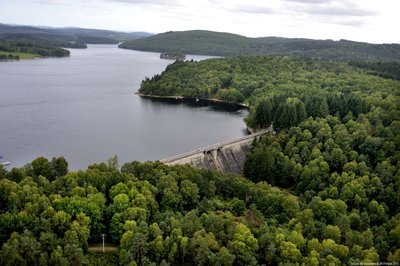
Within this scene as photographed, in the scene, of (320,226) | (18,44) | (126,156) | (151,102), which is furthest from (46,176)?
(18,44)

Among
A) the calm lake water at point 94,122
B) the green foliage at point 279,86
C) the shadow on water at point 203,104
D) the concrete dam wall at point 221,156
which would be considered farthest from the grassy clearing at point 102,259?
the shadow on water at point 203,104

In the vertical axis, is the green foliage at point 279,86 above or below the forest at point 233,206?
above

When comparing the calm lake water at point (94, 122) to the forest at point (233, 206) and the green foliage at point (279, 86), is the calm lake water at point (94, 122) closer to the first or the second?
the green foliage at point (279, 86)

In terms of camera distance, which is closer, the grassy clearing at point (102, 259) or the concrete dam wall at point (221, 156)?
the grassy clearing at point (102, 259)

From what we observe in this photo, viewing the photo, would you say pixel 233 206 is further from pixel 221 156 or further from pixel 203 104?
pixel 203 104

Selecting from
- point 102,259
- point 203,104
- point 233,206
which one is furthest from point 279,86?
point 102,259
